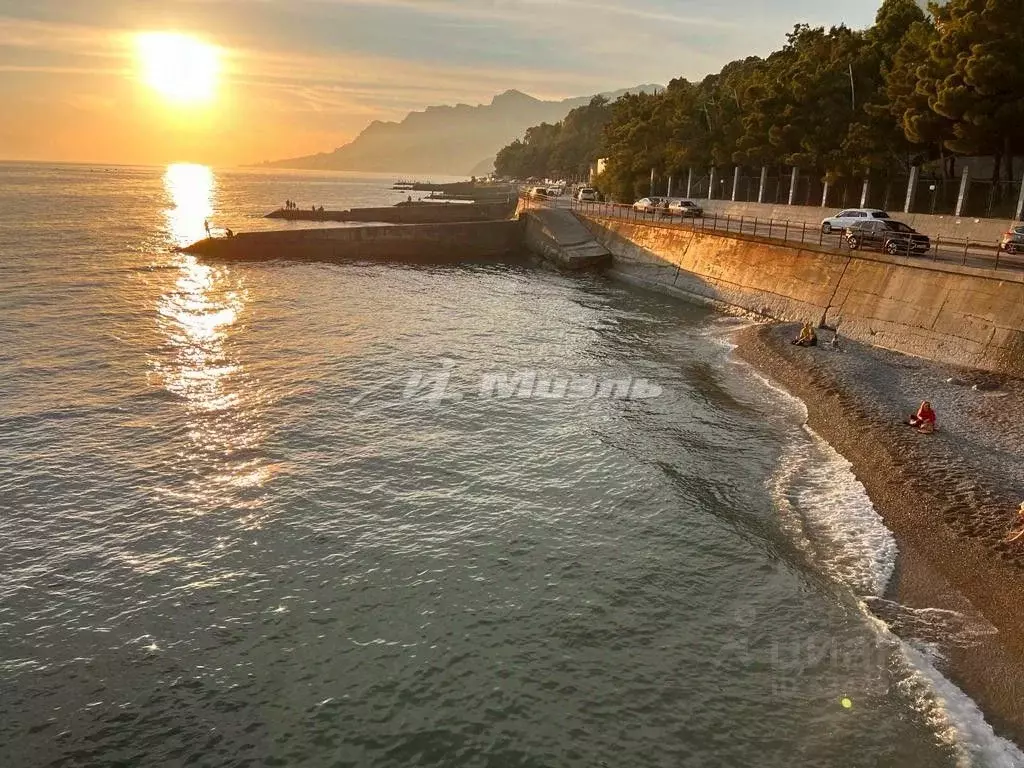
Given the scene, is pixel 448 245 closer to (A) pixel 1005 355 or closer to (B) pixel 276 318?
(B) pixel 276 318

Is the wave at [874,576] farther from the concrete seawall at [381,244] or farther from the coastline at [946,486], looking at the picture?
the concrete seawall at [381,244]

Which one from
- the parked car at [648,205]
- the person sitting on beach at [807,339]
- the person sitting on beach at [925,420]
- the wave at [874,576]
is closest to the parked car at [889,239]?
the person sitting on beach at [807,339]

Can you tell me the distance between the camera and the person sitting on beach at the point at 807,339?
2850cm

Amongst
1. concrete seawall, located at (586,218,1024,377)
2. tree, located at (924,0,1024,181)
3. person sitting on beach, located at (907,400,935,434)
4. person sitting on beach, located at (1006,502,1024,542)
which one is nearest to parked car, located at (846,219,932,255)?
concrete seawall, located at (586,218,1024,377)

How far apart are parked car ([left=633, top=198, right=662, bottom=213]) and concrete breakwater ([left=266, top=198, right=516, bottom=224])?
2961cm

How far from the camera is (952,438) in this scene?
18.4 m

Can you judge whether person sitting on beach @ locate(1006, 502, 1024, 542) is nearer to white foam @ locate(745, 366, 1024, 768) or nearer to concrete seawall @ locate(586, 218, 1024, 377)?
white foam @ locate(745, 366, 1024, 768)

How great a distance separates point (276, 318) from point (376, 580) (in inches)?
1039

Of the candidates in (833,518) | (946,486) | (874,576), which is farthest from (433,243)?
(874,576)

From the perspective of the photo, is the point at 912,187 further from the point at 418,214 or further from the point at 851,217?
the point at 418,214

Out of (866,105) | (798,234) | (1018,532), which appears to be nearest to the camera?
(1018,532)

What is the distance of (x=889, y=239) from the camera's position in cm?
3172

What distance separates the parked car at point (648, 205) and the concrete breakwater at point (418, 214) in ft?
97.1

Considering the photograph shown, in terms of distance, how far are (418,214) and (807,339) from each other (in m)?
77.4
